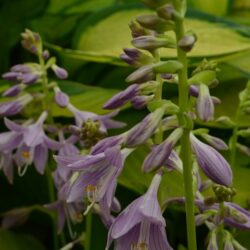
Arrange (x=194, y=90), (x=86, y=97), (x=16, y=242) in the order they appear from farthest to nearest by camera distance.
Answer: (x=86, y=97) → (x=16, y=242) → (x=194, y=90)

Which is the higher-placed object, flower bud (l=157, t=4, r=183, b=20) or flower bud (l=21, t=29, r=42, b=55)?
flower bud (l=157, t=4, r=183, b=20)

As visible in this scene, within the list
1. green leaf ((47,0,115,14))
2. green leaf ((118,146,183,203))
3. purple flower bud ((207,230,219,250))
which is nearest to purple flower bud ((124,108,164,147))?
purple flower bud ((207,230,219,250))

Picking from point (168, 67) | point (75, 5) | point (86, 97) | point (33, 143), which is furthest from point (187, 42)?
point (75, 5)

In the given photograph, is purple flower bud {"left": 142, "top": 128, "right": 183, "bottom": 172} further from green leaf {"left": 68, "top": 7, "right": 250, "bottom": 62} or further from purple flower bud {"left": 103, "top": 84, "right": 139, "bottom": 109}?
green leaf {"left": 68, "top": 7, "right": 250, "bottom": 62}

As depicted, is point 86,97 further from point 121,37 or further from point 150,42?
point 150,42

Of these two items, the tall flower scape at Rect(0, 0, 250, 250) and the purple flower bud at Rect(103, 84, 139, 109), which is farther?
the purple flower bud at Rect(103, 84, 139, 109)

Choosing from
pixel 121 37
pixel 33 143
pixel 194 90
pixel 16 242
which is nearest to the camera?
pixel 194 90

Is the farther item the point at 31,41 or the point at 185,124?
the point at 31,41
